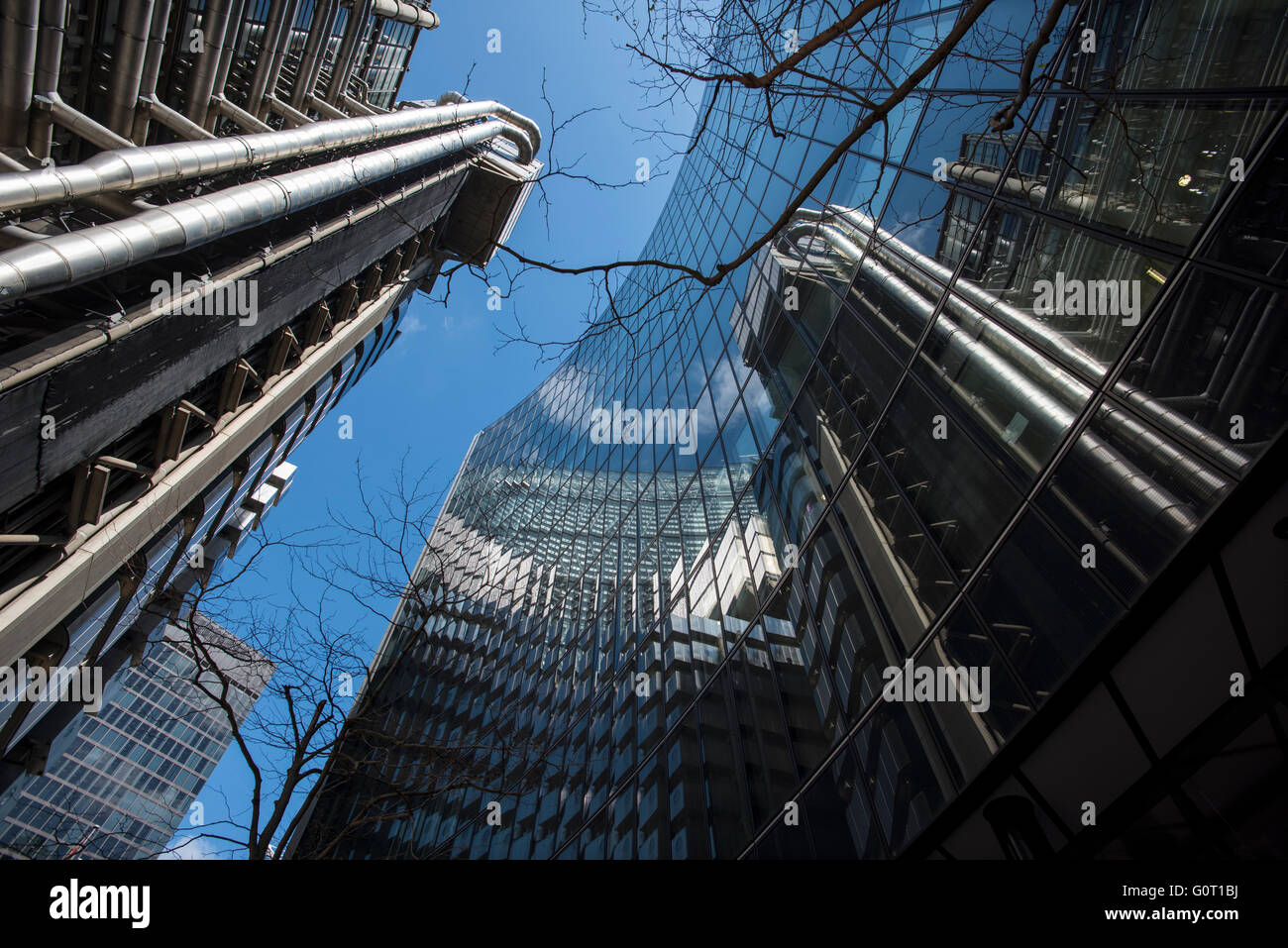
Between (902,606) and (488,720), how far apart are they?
2108 cm

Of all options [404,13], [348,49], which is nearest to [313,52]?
[348,49]

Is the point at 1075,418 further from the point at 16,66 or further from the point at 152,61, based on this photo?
the point at 152,61

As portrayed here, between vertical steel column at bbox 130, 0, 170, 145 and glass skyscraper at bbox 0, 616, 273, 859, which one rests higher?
vertical steel column at bbox 130, 0, 170, 145

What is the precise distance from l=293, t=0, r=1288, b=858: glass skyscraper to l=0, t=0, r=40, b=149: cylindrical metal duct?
12935mm

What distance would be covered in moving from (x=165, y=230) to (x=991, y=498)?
16.4 meters

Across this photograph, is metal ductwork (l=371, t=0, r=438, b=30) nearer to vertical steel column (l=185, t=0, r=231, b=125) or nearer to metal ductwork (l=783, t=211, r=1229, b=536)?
vertical steel column (l=185, t=0, r=231, b=125)

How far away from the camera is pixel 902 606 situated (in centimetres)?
830

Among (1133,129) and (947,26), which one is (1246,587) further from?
(947,26)

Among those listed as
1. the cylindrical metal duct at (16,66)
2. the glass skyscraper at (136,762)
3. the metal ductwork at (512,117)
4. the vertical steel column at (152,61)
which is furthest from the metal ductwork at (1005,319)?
the glass skyscraper at (136,762)

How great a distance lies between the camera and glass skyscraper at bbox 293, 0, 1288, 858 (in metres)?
5.11

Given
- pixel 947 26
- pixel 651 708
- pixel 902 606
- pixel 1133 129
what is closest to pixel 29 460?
pixel 651 708

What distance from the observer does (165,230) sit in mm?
12641

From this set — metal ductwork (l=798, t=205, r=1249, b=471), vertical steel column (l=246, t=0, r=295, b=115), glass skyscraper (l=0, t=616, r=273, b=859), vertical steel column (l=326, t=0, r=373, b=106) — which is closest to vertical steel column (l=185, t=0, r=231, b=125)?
vertical steel column (l=246, t=0, r=295, b=115)
